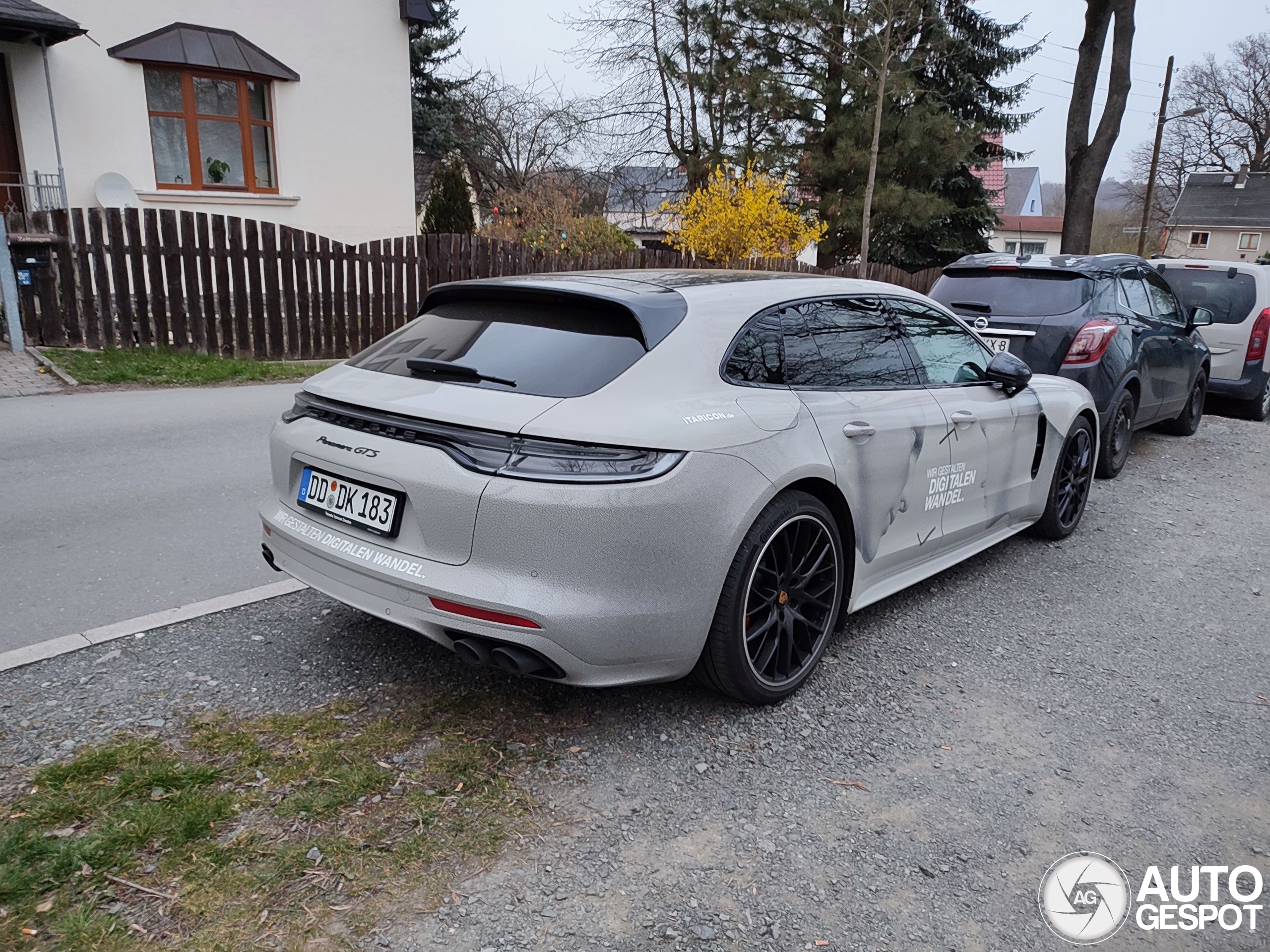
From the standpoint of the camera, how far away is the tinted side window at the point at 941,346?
4.39 m

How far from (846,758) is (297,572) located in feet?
6.82

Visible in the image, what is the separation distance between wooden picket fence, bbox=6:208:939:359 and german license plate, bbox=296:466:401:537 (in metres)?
7.33

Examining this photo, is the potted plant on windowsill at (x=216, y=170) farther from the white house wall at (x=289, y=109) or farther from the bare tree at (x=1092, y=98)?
the bare tree at (x=1092, y=98)

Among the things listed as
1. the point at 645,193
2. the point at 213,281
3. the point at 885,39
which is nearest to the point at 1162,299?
the point at 213,281

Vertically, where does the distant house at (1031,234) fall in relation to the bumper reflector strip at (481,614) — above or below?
above

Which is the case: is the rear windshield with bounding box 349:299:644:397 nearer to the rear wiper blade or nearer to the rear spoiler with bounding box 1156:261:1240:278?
the rear wiper blade

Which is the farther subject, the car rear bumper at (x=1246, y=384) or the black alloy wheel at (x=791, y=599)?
the car rear bumper at (x=1246, y=384)

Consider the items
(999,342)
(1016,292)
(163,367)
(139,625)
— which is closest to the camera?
(139,625)

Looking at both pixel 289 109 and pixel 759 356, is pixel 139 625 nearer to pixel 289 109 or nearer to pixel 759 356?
pixel 759 356

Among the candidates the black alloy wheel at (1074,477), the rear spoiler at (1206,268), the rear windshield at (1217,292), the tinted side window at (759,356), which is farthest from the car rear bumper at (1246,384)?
the tinted side window at (759,356)

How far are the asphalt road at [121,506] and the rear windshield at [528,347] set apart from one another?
1.70 metres

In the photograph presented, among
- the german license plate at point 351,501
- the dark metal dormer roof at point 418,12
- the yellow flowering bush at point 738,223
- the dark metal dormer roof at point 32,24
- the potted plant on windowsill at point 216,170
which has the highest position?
the dark metal dormer roof at point 418,12

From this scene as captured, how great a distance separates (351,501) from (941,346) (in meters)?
2.97

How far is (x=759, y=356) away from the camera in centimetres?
346
